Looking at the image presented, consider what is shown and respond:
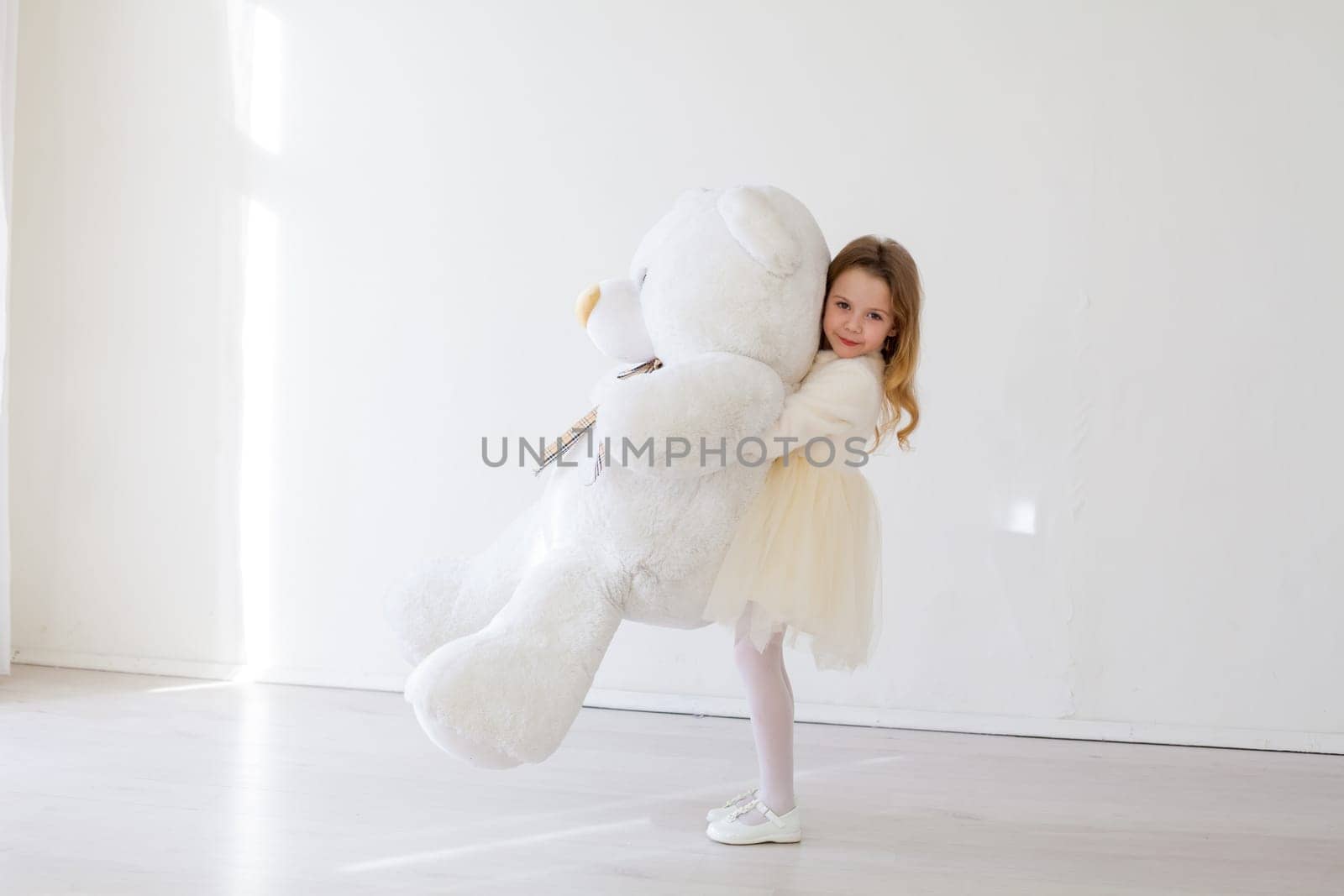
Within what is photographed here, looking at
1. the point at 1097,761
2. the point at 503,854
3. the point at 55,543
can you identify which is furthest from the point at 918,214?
the point at 55,543

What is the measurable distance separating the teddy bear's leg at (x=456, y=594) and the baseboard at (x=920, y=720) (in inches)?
41.3

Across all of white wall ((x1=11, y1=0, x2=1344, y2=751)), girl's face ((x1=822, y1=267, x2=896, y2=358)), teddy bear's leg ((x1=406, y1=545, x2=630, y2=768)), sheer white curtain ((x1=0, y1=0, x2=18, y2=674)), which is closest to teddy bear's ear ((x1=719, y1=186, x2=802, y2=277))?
girl's face ((x1=822, y1=267, x2=896, y2=358))

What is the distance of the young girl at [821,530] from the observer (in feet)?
4.97

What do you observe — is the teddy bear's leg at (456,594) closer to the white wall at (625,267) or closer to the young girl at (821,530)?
the young girl at (821,530)

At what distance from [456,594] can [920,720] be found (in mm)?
1288

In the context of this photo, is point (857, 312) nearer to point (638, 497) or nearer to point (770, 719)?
point (638, 497)

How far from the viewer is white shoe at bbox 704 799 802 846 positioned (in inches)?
65.3

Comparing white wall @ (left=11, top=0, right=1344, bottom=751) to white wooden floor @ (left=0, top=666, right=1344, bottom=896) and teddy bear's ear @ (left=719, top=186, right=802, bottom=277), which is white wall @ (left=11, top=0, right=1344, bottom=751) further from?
teddy bear's ear @ (left=719, top=186, right=802, bottom=277)

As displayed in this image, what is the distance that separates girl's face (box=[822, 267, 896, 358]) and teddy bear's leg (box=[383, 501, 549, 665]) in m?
0.49

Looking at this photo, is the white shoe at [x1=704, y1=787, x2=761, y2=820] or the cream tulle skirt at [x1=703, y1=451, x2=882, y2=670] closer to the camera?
the cream tulle skirt at [x1=703, y1=451, x2=882, y2=670]

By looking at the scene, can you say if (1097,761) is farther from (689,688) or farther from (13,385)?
(13,385)

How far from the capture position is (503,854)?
1.58 m

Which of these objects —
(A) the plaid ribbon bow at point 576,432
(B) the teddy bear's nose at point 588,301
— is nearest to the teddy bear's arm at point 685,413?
(A) the plaid ribbon bow at point 576,432

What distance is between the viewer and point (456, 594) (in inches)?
62.6
